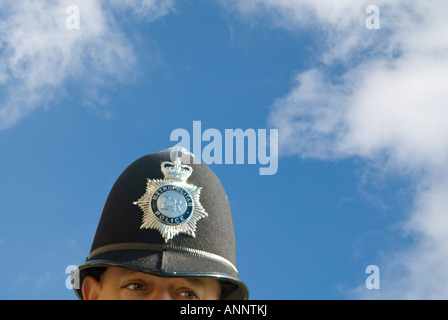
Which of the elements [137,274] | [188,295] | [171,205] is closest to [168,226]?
[171,205]

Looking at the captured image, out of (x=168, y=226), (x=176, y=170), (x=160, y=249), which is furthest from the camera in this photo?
(x=176, y=170)

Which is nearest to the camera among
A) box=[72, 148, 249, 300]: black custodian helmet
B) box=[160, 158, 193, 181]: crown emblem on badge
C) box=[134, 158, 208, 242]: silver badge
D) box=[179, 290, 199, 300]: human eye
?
box=[179, 290, 199, 300]: human eye

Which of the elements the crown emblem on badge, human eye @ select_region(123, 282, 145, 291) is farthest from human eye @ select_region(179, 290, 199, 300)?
the crown emblem on badge

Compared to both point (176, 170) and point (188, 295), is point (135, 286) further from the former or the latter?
point (176, 170)

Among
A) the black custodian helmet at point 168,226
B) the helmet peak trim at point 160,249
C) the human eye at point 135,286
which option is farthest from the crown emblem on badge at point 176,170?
the human eye at point 135,286

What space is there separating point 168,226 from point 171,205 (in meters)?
0.19

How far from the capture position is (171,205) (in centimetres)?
571

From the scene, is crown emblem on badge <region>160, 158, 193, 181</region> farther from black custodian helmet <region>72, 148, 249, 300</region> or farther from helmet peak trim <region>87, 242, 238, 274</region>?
helmet peak trim <region>87, 242, 238, 274</region>

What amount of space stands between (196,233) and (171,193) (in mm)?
391

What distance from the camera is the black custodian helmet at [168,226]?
5.47m

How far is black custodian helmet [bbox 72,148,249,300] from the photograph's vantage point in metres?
5.47
